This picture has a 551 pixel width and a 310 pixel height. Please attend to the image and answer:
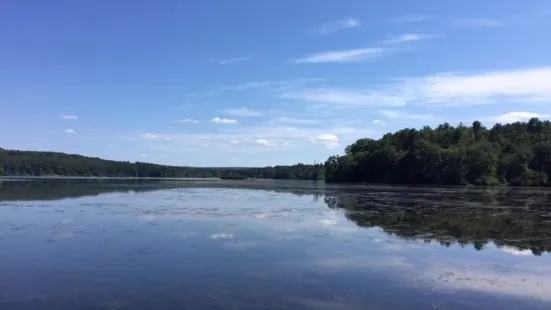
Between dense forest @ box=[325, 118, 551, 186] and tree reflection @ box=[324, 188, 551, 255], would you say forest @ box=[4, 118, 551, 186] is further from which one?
tree reflection @ box=[324, 188, 551, 255]

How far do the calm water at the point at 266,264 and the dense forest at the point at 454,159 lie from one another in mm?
77683

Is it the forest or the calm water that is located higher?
the forest

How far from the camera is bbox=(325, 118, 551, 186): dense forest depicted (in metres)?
98.2

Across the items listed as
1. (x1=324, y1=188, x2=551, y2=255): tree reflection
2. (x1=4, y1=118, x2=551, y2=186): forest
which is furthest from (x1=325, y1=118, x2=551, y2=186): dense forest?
(x1=324, y1=188, x2=551, y2=255): tree reflection

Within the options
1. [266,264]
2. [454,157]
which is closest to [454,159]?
[454,157]

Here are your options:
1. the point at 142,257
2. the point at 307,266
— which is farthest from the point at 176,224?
the point at 307,266

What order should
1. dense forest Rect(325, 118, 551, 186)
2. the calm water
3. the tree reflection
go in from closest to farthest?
the calm water < the tree reflection < dense forest Rect(325, 118, 551, 186)

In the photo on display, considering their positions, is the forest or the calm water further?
the forest

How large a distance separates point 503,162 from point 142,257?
98588 mm

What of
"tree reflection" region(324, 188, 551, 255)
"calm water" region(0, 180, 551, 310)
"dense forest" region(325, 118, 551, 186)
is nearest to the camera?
"calm water" region(0, 180, 551, 310)

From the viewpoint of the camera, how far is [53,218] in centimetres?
2350

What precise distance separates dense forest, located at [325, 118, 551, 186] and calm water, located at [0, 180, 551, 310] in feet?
255

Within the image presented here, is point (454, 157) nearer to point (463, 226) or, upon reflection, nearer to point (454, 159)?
point (454, 159)

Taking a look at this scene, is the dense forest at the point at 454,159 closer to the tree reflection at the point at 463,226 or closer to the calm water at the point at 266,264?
the tree reflection at the point at 463,226
